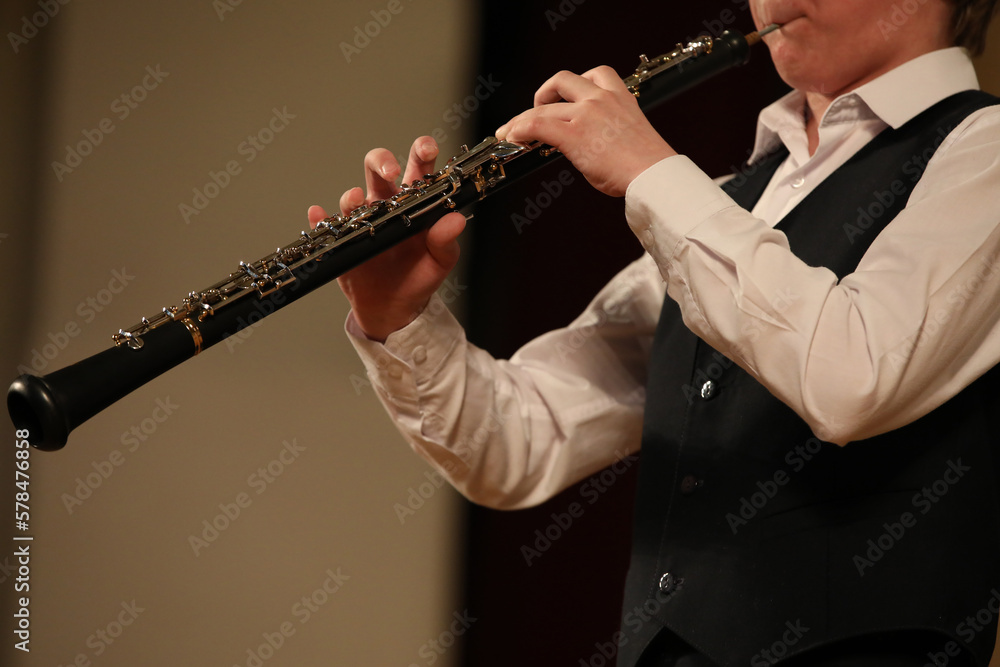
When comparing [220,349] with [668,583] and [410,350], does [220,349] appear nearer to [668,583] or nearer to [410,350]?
[410,350]

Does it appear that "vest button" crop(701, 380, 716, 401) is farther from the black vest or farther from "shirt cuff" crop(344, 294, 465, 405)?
"shirt cuff" crop(344, 294, 465, 405)

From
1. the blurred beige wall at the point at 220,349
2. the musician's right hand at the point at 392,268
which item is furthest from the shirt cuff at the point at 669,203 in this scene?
the blurred beige wall at the point at 220,349

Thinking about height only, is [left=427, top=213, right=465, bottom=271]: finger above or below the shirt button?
above

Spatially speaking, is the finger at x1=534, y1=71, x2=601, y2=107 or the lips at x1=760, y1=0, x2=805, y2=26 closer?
the finger at x1=534, y1=71, x2=601, y2=107


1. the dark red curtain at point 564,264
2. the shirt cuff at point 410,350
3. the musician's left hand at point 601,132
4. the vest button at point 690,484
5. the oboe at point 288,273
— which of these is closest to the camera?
the oboe at point 288,273

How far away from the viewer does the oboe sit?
0.73 meters

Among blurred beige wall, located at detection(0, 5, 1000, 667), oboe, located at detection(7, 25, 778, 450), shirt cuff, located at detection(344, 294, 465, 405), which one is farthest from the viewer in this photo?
blurred beige wall, located at detection(0, 5, 1000, 667)

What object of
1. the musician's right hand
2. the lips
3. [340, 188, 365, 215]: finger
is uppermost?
[340, 188, 365, 215]: finger

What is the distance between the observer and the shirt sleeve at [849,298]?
73 cm

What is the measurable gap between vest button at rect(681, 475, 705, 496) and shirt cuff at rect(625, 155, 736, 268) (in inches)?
9.6

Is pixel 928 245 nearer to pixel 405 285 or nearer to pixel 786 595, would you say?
pixel 786 595

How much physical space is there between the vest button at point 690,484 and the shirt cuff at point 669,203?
9.6 inches

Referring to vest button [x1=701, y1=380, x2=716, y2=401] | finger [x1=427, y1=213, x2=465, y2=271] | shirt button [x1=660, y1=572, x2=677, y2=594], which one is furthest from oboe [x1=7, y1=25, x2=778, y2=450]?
shirt button [x1=660, y1=572, x2=677, y2=594]

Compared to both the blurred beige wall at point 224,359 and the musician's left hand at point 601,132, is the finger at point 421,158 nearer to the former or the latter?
the musician's left hand at point 601,132
